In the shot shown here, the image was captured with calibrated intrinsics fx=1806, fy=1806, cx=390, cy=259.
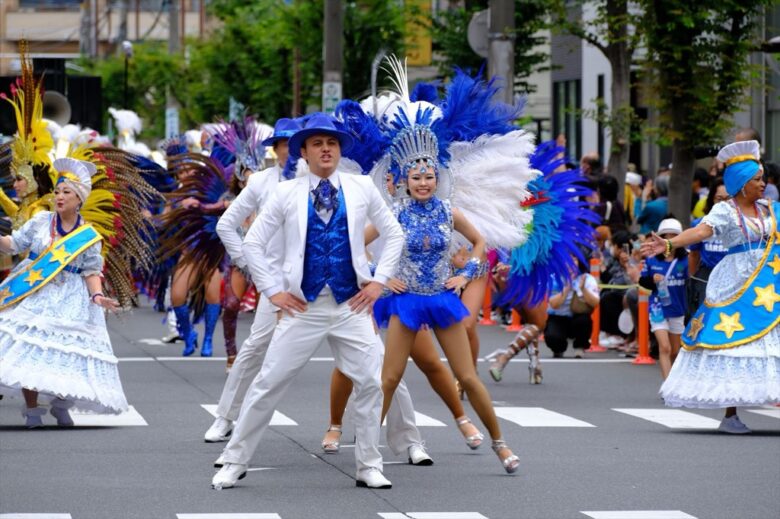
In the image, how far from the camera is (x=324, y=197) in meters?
9.33

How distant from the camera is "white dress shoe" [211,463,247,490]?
9320 millimetres

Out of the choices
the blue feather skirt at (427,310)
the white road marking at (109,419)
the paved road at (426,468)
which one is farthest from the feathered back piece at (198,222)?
the blue feather skirt at (427,310)

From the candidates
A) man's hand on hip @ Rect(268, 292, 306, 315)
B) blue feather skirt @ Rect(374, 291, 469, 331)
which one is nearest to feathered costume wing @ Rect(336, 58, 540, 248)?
blue feather skirt @ Rect(374, 291, 469, 331)

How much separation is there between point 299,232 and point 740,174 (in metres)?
3.98

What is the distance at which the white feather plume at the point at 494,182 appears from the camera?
1136 centimetres

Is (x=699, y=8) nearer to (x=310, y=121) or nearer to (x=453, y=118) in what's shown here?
(x=453, y=118)

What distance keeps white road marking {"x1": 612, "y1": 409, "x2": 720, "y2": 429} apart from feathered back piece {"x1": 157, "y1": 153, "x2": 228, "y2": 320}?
13.2 ft

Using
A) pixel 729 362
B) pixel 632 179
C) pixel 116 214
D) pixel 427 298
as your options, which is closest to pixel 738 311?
pixel 729 362

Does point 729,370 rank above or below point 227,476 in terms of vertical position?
above

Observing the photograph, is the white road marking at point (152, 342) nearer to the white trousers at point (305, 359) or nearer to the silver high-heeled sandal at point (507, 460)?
the silver high-heeled sandal at point (507, 460)

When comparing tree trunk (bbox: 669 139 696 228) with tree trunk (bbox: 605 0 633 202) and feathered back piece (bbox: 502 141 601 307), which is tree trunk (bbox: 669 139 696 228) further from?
feathered back piece (bbox: 502 141 601 307)

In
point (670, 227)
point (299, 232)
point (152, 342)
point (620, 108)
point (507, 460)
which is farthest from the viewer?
point (620, 108)

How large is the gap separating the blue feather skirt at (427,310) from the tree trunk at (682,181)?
35.1 feet

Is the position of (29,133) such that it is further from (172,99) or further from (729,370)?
(172,99)
